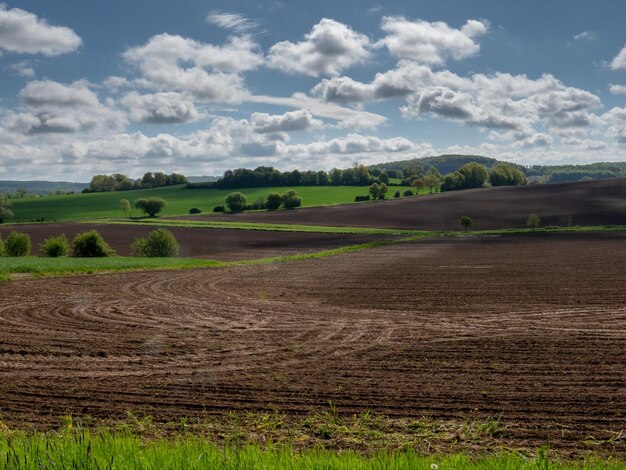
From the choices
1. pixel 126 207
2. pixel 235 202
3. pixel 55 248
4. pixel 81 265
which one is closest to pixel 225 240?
pixel 55 248

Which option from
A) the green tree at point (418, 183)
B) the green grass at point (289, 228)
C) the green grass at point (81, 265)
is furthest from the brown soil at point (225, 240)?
the green tree at point (418, 183)

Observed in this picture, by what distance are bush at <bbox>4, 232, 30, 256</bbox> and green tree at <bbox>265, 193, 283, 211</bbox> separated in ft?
242

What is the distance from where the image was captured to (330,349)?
14.9 metres

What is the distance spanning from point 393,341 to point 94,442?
10.4m

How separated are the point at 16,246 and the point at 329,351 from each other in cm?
5367

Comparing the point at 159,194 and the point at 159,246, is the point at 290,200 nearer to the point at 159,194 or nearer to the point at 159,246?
the point at 159,194

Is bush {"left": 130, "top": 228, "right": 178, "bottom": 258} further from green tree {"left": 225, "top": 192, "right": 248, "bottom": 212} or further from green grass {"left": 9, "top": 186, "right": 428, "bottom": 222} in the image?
green grass {"left": 9, "top": 186, "right": 428, "bottom": 222}

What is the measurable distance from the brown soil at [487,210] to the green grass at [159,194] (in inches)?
920

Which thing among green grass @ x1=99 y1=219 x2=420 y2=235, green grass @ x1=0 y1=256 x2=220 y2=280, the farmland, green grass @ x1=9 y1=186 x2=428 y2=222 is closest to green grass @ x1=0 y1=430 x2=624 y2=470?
the farmland

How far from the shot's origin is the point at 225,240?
259 ft

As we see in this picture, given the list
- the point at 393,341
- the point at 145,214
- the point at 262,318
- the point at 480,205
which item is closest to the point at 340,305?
the point at 262,318

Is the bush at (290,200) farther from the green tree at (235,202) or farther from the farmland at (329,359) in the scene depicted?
the farmland at (329,359)

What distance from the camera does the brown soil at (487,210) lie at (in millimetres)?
95812

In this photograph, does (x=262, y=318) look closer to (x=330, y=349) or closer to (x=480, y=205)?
(x=330, y=349)
